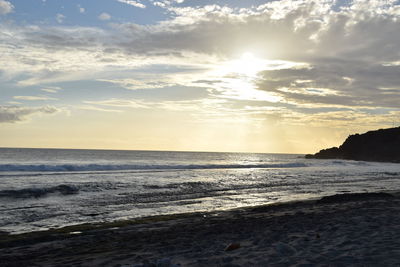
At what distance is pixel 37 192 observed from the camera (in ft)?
74.1

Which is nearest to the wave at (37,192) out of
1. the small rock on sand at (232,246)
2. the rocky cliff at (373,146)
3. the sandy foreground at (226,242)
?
the sandy foreground at (226,242)

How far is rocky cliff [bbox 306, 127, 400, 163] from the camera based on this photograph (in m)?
126

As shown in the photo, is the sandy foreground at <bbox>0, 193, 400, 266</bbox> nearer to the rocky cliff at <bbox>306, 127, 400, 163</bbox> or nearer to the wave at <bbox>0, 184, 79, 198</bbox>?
the wave at <bbox>0, 184, 79, 198</bbox>

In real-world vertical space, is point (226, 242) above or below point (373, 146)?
below

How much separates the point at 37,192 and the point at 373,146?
140 metres

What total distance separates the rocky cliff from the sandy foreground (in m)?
121

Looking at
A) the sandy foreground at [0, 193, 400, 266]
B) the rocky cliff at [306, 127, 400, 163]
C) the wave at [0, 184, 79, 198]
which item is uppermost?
the rocky cliff at [306, 127, 400, 163]

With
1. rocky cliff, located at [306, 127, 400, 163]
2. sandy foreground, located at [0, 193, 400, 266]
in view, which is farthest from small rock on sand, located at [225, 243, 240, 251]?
rocky cliff, located at [306, 127, 400, 163]

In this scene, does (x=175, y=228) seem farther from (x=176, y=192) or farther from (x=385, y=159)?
(x=385, y=159)

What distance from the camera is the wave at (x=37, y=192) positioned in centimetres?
2112

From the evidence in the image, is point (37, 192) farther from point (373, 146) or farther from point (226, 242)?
point (373, 146)

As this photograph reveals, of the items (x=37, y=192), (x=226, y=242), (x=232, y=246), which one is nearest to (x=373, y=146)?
(x=37, y=192)

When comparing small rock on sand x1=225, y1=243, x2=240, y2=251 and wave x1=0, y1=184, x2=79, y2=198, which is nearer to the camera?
small rock on sand x1=225, y1=243, x2=240, y2=251

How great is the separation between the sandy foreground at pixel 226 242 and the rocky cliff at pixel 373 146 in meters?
121
